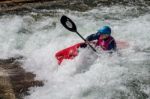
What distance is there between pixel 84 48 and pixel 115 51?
0.73m

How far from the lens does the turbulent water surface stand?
7340 millimetres

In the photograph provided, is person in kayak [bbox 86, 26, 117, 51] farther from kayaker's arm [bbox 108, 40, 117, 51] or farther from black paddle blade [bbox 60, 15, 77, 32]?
black paddle blade [bbox 60, 15, 77, 32]

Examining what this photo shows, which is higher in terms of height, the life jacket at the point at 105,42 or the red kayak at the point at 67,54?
the life jacket at the point at 105,42

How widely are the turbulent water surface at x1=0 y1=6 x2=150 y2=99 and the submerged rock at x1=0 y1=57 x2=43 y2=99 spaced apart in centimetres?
17

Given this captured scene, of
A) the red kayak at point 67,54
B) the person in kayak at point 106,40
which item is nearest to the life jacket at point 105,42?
the person in kayak at point 106,40

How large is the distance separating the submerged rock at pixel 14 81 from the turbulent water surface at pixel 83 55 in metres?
0.17

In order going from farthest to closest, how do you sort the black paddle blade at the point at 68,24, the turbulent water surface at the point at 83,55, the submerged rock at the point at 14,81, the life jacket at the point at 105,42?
the black paddle blade at the point at 68,24 → the life jacket at the point at 105,42 → the turbulent water surface at the point at 83,55 → the submerged rock at the point at 14,81

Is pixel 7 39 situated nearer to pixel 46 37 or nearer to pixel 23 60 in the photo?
pixel 46 37

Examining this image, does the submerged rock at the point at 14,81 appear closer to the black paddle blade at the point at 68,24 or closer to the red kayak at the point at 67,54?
the red kayak at the point at 67,54

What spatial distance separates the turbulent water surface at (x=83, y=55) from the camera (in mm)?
7340

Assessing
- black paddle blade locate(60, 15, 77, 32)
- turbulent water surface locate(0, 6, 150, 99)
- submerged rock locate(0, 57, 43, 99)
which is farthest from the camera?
black paddle blade locate(60, 15, 77, 32)

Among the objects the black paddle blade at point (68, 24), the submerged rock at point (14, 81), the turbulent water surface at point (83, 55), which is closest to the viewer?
the submerged rock at point (14, 81)

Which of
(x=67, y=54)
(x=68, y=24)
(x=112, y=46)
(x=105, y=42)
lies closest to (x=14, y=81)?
(x=67, y=54)

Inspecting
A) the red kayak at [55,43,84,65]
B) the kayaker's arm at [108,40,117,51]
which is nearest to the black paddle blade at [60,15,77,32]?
the red kayak at [55,43,84,65]
